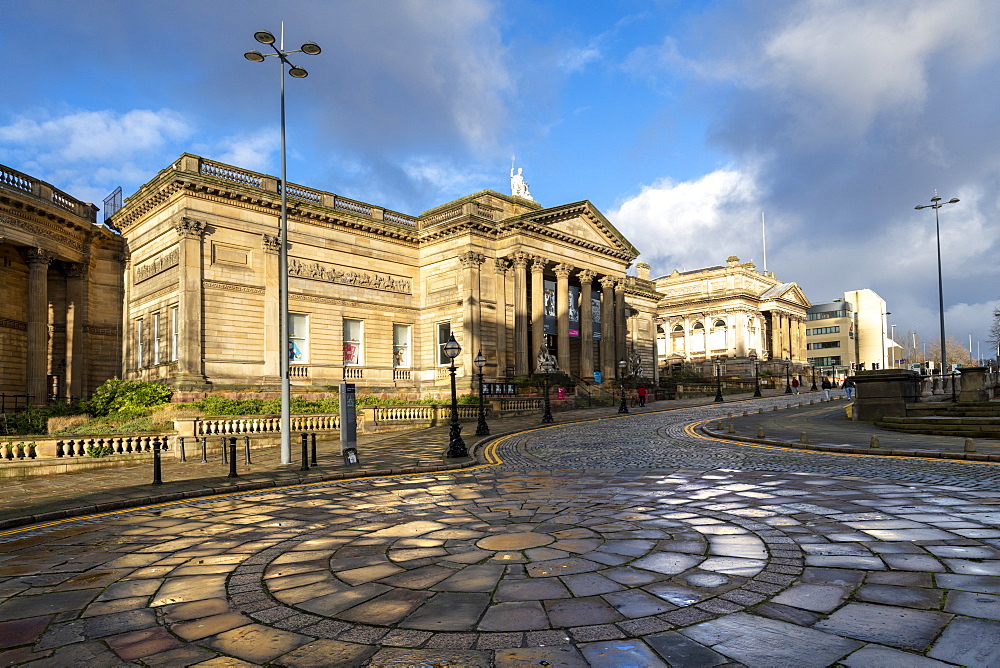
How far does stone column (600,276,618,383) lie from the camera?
44062 mm

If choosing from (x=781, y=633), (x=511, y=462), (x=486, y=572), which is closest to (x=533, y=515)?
(x=486, y=572)

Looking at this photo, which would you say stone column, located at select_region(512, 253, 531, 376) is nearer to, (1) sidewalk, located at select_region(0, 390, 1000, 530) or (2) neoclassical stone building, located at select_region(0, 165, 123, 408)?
(1) sidewalk, located at select_region(0, 390, 1000, 530)

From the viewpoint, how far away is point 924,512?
24.4 ft

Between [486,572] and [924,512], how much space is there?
18.8 ft

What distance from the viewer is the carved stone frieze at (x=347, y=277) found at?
1251 inches

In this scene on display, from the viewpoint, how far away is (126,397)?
2508cm

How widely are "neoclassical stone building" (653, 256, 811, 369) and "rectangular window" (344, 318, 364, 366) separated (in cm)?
5902

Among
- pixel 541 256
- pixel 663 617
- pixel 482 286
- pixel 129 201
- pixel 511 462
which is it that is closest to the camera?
pixel 663 617

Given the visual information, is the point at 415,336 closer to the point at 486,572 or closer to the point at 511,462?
the point at 511,462

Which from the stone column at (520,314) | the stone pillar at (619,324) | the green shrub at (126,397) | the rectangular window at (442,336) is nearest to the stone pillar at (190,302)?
the green shrub at (126,397)

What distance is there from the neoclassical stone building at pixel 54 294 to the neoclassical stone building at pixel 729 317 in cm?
6915

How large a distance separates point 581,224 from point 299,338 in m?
21.4

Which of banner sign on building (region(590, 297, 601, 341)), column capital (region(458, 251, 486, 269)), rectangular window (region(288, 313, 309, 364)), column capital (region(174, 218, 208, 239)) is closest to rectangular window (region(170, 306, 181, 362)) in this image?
column capital (region(174, 218, 208, 239))

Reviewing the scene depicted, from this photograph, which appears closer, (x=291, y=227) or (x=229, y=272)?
(x=229, y=272)
